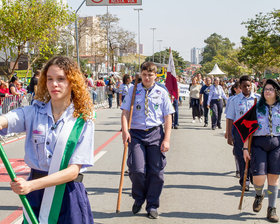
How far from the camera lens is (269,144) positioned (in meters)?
5.13

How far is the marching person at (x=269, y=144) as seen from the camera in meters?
5.13

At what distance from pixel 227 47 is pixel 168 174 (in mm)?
149867

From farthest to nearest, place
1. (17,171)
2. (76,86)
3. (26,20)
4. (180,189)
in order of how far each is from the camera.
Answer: (26,20) < (17,171) < (180,189) < (76,86)

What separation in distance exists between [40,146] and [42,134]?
7 centimetres

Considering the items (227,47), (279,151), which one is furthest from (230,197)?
(227,47)

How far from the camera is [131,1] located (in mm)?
23094

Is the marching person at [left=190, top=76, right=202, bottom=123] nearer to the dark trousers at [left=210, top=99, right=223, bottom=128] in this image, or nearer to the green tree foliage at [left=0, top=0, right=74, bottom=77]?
the dark trousers at [left=210, top=99, right=223, bottom=128]

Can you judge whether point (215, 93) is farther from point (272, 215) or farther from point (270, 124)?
point (272, 215)

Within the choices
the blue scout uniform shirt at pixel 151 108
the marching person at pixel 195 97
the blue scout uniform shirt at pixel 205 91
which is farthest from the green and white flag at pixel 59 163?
the marching person at pixel 195 97

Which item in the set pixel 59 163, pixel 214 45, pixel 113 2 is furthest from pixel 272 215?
pixel 214 45

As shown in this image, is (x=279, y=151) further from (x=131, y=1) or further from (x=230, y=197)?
(x=131, y=1)

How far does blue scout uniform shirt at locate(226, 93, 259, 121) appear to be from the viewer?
6217mm

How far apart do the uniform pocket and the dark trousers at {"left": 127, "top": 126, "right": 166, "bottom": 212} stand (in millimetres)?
2711

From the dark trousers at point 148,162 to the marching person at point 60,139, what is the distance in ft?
8.32
